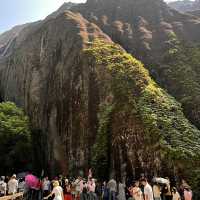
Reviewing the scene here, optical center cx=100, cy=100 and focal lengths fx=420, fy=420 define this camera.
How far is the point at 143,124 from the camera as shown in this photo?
27219mm

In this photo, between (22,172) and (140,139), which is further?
(22,172)

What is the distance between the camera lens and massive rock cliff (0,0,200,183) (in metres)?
26.9

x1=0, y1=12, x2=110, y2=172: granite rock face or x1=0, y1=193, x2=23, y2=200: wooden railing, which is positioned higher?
x1=0, y1=12, x2=110, y2=172: granite rock face

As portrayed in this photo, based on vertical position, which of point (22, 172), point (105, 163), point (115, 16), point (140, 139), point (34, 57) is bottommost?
point (22, 172)

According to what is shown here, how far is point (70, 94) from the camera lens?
36.7 m

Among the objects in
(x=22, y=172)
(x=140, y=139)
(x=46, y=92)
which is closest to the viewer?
(x=140, y=139)

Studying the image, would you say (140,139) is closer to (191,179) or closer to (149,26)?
(191,179)

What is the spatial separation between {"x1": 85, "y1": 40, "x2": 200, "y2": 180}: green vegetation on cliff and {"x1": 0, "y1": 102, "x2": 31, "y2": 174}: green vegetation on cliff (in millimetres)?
9420

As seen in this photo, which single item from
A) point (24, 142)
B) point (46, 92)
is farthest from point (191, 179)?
point (46, 92)

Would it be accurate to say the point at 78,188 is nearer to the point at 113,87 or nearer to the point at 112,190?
the point at 112,190

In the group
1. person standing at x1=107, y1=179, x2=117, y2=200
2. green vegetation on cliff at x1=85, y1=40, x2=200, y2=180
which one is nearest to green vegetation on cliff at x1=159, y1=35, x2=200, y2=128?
green vegetation on cliff at x1=85, y1=40, x2=200, y2=180

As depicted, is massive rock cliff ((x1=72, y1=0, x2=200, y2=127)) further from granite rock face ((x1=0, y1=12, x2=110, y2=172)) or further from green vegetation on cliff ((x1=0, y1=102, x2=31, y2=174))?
green vegetation on cliff ((x1=0, y1=102, x2=31, y2=174))

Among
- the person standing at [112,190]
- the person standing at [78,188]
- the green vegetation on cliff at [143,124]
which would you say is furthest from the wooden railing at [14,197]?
the green vegetation on cliff at [143,124]

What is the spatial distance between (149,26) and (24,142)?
2193cm
